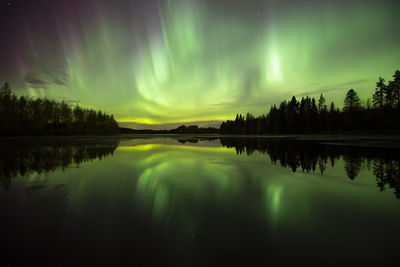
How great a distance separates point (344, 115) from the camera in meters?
68.4

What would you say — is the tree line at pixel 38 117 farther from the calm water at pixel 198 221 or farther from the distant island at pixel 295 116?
the calm water at pixel 198 221

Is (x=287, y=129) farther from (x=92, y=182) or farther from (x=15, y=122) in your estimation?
(x=15, y=122)

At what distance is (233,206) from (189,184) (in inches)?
124

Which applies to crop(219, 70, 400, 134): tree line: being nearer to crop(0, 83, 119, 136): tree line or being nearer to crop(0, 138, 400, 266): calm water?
crop(0, 138, 400, 266): calm water

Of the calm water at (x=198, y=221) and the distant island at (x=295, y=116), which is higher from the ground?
the distant island at (x=295, y=116)

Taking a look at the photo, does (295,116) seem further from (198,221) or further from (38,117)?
(38,117)

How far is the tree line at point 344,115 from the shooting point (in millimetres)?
56703

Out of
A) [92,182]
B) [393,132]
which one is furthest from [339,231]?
[393,132]

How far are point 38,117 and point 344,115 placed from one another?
119 meters

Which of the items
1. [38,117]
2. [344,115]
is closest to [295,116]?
[344,115]

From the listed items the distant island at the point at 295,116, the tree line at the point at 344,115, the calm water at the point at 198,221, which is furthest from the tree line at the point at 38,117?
the tree line at the point at 344,115

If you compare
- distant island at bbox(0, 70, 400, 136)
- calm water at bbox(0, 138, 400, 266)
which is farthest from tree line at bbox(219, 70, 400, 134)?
calm water at bbox(0, 138, 400, 266)

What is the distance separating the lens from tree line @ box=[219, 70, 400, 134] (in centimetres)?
5670

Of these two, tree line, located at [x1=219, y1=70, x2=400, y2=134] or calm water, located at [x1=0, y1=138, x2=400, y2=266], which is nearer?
calm water, located at [x1=0, y1=138, x2=400, y2=266]
